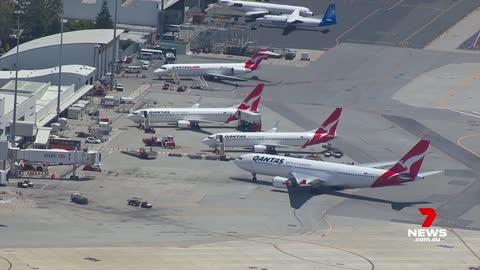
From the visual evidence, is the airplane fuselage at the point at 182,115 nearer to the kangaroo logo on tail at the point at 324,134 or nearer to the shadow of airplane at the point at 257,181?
the kangaroo logo on tail at the point at 324,134

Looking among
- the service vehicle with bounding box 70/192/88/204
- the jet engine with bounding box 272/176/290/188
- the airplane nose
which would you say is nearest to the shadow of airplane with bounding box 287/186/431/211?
the jet engine with bounding box 272/176/290/188

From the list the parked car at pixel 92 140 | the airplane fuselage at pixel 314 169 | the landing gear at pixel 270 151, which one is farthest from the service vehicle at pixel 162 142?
the airplane fuselage at pixel 314 169

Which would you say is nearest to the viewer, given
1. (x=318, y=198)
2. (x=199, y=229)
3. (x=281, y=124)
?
(x=199, y=229)

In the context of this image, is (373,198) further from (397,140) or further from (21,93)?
(21,93)

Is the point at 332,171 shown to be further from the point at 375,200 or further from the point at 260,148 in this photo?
the point at 260,148

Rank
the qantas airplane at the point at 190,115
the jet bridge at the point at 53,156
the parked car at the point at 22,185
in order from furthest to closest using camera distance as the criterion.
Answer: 1. the qantas airplane at the point at 190,115
2. the jet bridge at the point at 53,156
3. the parked car at the point at 22,185

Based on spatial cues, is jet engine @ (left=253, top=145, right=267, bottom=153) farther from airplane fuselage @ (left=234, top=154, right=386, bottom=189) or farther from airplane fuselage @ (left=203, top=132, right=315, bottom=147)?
airplane fuselage @ (left=234, top=154, right=386, bottom=189)

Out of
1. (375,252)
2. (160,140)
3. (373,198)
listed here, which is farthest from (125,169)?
(375,252)
